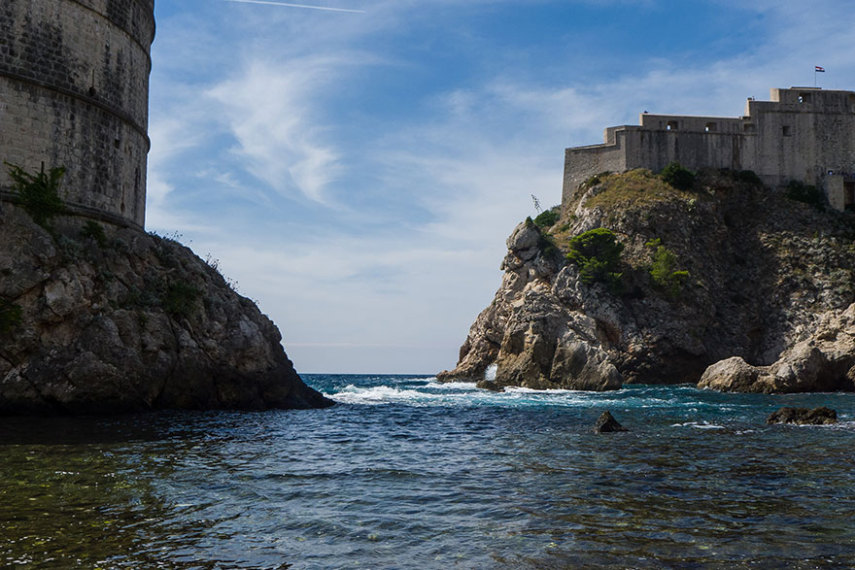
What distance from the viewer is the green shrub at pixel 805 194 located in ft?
186

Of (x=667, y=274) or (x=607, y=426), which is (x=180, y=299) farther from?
(x=667, y=274)

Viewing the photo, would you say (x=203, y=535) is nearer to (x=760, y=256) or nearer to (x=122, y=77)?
(x=122, y=77)

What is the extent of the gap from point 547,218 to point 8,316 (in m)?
50.1

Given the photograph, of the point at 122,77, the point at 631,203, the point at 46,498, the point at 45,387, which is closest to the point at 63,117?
the point at 122,77

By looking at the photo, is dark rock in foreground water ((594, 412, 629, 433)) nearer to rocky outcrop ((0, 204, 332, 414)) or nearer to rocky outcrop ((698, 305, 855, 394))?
rocky outcrop ((0, 204, 332, 414))

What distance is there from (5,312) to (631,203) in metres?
45.6

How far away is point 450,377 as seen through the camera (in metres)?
52.5

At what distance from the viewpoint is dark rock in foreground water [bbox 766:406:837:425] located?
65.3ft

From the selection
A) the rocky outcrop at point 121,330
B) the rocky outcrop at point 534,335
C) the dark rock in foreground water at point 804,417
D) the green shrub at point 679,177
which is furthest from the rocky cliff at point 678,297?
the rocky outcrop at point 121,330

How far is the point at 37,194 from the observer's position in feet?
71.1

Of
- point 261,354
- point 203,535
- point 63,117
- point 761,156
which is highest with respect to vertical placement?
point 761,156

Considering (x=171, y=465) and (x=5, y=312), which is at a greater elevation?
(x=5, y=312)

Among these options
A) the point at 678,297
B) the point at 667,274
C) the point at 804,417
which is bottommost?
the point at 804,417

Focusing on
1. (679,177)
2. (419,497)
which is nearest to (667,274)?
(679,177)
